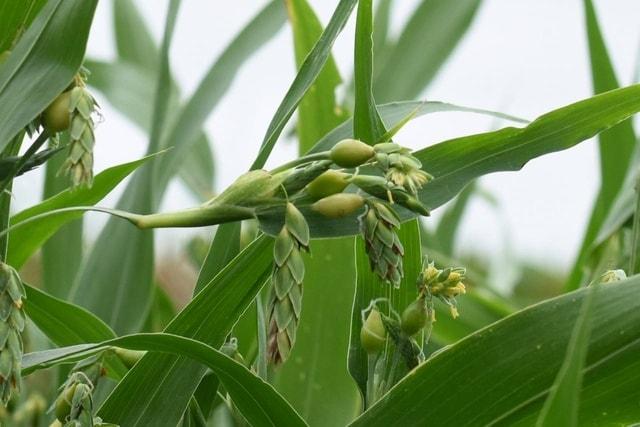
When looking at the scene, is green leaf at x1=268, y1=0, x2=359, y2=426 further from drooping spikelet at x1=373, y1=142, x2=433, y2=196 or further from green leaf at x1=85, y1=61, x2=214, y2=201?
green leaf at x1=85, y1=61, x2=214, y2=201

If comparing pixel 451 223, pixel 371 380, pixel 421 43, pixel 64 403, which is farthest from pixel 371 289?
pixel 451 223

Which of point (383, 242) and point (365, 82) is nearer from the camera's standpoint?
point (383, 242)

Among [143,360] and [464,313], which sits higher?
[143,360]

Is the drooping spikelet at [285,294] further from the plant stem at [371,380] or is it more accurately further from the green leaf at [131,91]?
the green leaf at [131,91]

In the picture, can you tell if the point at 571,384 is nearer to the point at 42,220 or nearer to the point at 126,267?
the point at 42,220

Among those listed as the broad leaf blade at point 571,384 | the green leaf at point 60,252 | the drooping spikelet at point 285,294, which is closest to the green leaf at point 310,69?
the drooping spikelet at point 285,294

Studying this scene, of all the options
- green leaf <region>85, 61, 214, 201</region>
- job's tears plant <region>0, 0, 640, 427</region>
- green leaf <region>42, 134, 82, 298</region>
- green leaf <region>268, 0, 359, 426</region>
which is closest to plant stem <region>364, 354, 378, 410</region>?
job's tears plant <region>0, 0, 640, 427</region>

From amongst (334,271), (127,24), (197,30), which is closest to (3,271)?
(334,271)

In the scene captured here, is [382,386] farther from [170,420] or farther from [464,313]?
[464,313]
